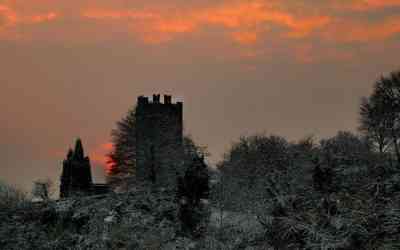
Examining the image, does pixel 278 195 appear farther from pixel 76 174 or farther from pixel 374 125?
pixel 374 125

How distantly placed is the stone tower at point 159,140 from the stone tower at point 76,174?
6.15 metres

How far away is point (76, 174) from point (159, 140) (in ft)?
33.9

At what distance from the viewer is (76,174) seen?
233 feet

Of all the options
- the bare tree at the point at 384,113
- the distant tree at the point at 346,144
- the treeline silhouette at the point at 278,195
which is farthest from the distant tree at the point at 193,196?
the bare tree at the point at 384,113

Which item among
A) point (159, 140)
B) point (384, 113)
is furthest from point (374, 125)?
point (159, 140)

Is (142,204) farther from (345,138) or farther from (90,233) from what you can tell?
(345,138)

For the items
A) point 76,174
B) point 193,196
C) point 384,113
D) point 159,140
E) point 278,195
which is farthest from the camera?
point 384,113

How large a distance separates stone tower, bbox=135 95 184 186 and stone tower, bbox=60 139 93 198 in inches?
242

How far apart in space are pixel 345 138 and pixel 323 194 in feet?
212

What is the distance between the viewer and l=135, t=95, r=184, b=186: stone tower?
7431 cm

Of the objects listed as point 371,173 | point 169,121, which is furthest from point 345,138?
point 371,173

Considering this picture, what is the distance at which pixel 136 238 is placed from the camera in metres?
45.9

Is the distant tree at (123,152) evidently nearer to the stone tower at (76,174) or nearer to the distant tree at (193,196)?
the stone tower at (76,174)

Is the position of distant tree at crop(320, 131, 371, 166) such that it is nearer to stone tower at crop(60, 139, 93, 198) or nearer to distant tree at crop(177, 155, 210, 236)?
distant tree at crop(177, 155, 210, 236)
